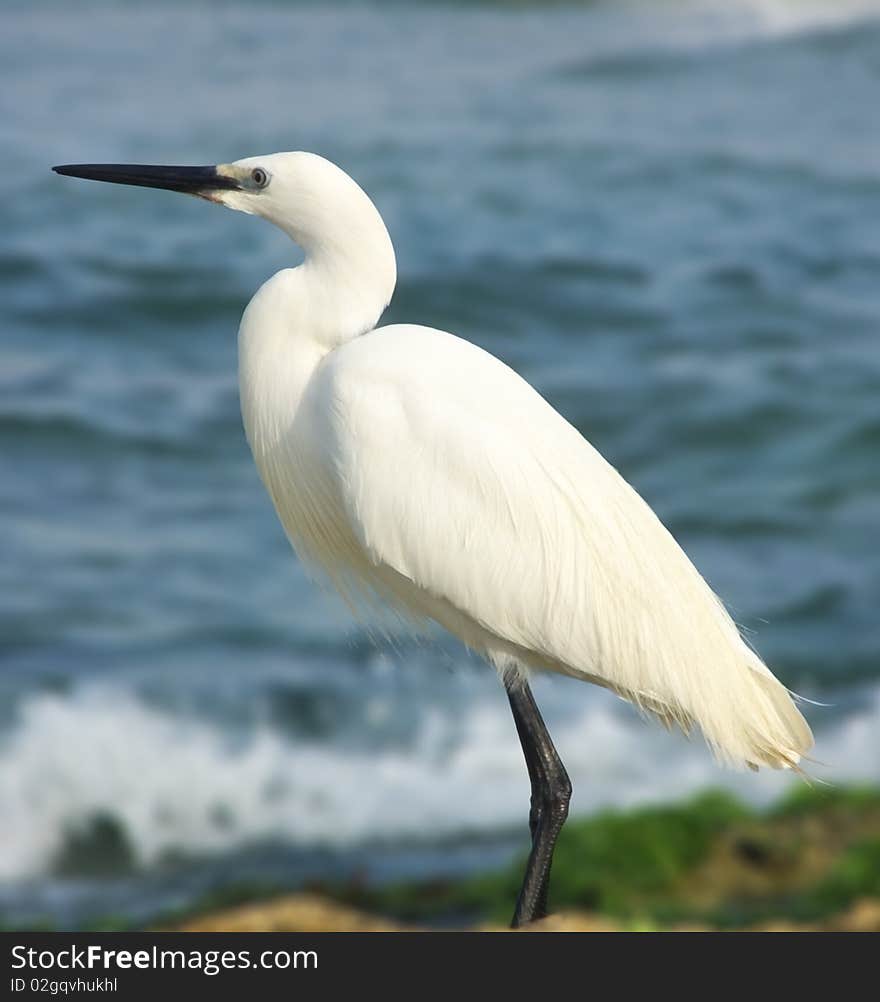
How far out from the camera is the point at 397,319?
12.5m

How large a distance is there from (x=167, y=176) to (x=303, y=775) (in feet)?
15.9

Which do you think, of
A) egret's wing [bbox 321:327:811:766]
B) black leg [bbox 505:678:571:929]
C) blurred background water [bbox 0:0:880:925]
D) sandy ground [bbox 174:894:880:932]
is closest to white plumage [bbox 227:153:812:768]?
egret's wing [bbox 321:327:811:766]

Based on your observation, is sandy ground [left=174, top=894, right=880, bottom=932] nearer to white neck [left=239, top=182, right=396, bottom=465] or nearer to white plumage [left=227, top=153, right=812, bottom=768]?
white plumage [left=227, top=153, right=812, bottom=768]

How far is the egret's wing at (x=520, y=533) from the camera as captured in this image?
134 inches

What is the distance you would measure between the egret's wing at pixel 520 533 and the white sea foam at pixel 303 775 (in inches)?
152

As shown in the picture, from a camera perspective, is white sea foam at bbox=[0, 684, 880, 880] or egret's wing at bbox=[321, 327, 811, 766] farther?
white sea foam at bbox=[0, 684, 880, 880]

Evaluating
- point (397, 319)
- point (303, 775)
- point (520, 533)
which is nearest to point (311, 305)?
point (520, 533)

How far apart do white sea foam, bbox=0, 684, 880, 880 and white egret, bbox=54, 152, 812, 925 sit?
387 cm

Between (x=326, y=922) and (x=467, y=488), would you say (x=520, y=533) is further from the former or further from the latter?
(x=326, y=922)

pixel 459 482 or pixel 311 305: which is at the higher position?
pixel 311 305

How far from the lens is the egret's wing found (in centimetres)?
339

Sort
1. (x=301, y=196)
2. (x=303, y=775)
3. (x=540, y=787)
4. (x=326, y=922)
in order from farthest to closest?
(x=303, y=775) < (x=326, y=922) < (x=540, y=787) < (x=301, y=196)

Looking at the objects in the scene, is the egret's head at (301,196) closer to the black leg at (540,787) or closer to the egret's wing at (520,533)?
the egret's wing at (520,533)

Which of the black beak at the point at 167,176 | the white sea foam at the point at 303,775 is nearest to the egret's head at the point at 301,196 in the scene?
the black beak at the point at 167,176
